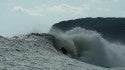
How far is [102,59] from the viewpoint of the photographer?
38.8 meters

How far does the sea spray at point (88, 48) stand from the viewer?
1487 inches

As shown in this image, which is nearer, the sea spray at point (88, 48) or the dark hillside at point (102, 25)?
the sea spray at point (88, 48)

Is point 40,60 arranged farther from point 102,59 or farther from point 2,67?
point 102,59

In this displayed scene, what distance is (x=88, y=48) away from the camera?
41625mm

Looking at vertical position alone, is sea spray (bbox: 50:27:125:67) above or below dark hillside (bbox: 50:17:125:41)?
below

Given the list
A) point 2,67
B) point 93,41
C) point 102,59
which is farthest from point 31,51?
point 93,41

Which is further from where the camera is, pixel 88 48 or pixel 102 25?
pixel 102 25

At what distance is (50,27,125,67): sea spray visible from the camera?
37.8 meters

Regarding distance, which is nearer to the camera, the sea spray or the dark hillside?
the sea spray

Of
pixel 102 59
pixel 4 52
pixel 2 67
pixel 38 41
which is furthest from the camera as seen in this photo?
pixel 102 59

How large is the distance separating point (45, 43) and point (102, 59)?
18.9 feet

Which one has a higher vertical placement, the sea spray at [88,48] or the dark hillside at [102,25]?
the dark hillside at [102,25]

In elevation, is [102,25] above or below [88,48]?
above

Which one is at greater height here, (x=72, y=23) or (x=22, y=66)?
(x=72, y=23)
